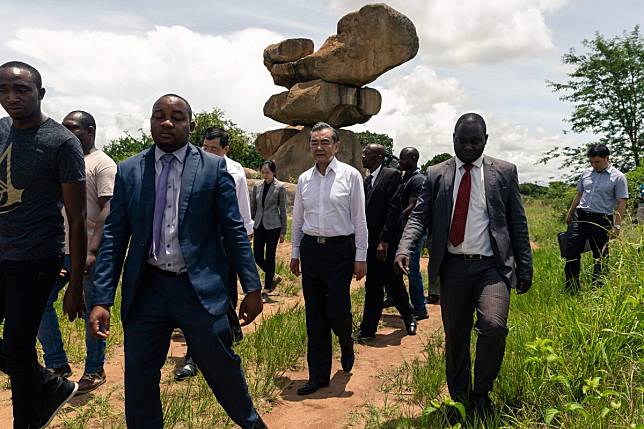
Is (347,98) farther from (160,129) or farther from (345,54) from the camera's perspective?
(160,129)

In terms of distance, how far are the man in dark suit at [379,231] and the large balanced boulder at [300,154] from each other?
51.5ft

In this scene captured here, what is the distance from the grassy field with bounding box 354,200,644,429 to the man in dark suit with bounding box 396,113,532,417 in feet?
0.99

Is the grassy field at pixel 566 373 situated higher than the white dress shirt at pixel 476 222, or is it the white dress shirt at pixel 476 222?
the white dress shirt at pixel 476 222

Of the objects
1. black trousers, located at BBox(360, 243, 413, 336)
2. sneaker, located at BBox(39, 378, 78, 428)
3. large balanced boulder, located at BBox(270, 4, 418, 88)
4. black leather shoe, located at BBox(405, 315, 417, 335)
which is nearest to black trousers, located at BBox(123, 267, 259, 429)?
sneaker, located at BBox(39, 378, 78, 428)

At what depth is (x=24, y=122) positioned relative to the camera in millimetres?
3291

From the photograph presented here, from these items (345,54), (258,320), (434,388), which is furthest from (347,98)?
(434,388)

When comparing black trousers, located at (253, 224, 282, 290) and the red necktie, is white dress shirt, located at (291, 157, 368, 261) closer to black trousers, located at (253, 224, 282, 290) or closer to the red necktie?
the red necktie

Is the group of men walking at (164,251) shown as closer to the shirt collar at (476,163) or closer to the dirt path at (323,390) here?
the shirt collar at (476,163)

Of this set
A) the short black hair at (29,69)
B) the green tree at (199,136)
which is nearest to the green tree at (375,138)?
the green tree at (199,136)

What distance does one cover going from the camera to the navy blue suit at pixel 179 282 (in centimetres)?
289

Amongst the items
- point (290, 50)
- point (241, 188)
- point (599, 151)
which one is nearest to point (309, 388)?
point (241, 188)

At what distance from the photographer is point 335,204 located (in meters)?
4.52

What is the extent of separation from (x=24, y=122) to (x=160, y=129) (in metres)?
0.98

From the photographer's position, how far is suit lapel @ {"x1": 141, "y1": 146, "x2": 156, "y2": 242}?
2906 mm
